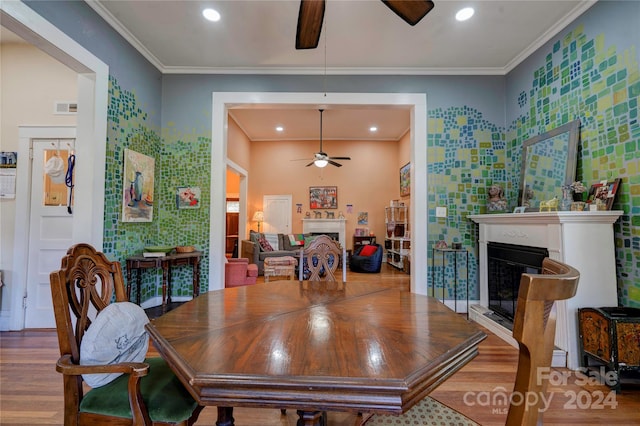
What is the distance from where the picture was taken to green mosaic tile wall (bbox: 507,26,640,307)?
2225mm

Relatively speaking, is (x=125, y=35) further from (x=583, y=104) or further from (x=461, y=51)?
(x=583, y=104)

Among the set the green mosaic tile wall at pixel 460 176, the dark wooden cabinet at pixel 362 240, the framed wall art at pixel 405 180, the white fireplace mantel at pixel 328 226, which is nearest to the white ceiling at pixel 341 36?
the green mosaic tile wall at pixel 460 176

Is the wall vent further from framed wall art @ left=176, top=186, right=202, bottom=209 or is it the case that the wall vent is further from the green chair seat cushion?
the green chair seat cushion

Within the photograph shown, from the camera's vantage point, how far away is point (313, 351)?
893mm

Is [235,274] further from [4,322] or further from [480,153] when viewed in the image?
[480,153]

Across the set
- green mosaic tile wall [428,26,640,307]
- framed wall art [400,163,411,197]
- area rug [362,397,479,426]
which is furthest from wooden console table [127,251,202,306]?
framed wall art [400,163,411,197]

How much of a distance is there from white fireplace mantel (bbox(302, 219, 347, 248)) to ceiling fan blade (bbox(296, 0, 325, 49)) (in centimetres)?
587

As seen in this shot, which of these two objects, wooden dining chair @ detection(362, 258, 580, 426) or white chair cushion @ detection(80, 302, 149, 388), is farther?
white chair cushion @ detection(80, 302, 149, 388)

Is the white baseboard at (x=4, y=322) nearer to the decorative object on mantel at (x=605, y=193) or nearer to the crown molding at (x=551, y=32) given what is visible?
the decorative object on mantel at (x=605, y=193)

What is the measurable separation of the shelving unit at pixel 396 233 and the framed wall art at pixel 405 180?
43 cm

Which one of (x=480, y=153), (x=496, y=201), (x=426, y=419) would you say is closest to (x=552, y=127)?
(x=480, y=153)

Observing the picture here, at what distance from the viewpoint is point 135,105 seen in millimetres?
3270

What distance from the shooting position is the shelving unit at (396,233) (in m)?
6.93

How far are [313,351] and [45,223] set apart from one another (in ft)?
12.6
